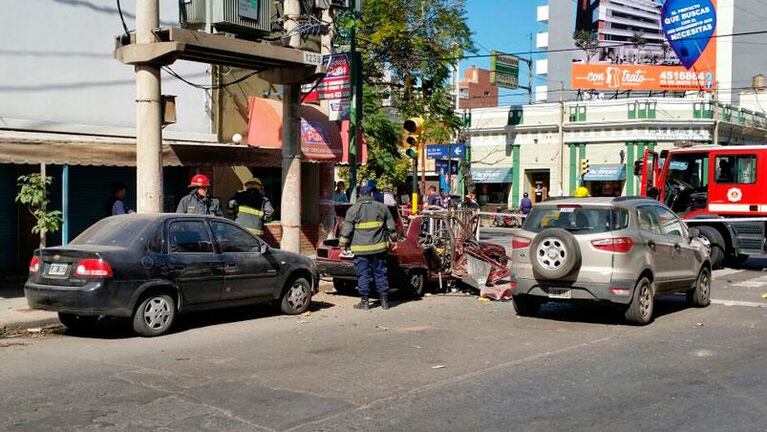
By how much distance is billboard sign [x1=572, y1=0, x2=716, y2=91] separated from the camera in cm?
4453

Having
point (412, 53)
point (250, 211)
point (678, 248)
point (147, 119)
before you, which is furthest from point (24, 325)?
point (412, 53)

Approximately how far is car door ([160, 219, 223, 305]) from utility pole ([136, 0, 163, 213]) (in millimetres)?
2568

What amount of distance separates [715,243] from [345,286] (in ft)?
30.1

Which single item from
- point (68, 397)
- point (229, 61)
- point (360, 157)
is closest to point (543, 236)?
point (68, 397)

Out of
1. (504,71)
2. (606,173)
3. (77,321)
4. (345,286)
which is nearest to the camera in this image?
(77,321)

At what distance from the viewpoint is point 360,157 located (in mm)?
17625

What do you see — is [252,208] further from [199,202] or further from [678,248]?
[678,248]

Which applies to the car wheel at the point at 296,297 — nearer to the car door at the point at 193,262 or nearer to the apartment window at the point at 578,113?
the car door at the point at 193,262

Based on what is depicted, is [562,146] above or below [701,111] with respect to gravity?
below

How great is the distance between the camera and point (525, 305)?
11250 mm

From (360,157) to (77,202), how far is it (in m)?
6.00

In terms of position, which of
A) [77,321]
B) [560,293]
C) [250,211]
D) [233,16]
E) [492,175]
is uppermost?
[233,16]

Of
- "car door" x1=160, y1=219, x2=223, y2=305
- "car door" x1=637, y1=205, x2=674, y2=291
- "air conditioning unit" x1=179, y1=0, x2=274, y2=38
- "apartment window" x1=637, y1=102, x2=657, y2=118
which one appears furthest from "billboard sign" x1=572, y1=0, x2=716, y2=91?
A: "car door" x1=160, y1=219, x2=223, y2=305

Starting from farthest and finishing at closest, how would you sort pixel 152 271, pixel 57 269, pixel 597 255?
pixel 597 255
pixel 152 271
pixel 57 269
